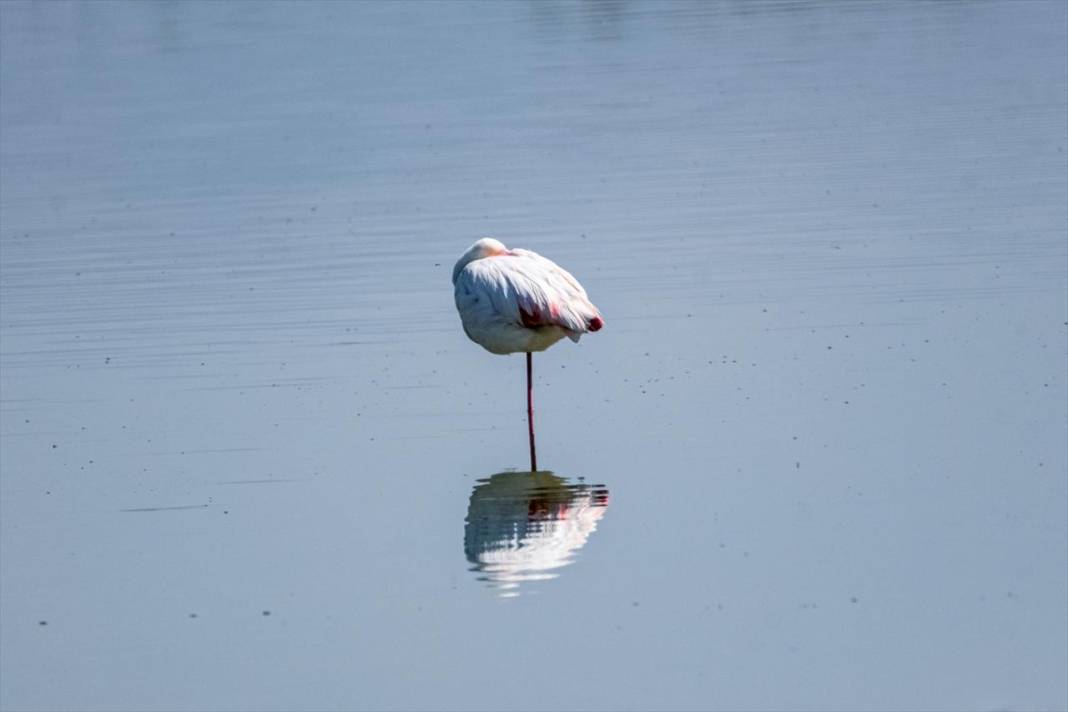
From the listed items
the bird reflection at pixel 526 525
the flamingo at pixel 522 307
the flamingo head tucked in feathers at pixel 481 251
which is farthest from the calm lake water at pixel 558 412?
the flamingo head tucked in feathers at pixel 481 251

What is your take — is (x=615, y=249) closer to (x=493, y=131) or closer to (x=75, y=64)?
(x=493, y=131)

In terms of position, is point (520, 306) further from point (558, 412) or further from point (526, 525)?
point (526, 525)

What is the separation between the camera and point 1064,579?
7.82 m

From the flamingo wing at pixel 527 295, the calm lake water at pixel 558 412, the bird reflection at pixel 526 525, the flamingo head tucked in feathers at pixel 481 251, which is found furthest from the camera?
the flamingo head tucked in feathers at pixel 481 251

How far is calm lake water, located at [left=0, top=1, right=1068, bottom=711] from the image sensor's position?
24.7ft

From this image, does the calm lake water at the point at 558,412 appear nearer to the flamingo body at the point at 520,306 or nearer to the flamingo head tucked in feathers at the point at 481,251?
the flamingo body at the point at 520,306

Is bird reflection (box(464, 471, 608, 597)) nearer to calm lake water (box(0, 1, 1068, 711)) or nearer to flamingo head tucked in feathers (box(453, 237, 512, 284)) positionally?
calm lake water (box(0, 1, 1068, 711))

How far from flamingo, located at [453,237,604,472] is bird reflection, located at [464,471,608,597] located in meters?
1.08

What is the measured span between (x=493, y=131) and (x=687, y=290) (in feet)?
28.5

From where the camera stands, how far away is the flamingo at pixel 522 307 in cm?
1093

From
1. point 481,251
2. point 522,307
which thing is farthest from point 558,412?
point 481,251

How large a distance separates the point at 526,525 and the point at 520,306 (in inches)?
86.1

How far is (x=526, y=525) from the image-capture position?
29.5ft

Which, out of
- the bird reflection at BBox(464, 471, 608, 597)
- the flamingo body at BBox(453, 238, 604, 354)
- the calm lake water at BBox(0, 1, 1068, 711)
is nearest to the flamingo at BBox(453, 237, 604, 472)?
the flamingo body at BBox(453, 238, 604, 354)
